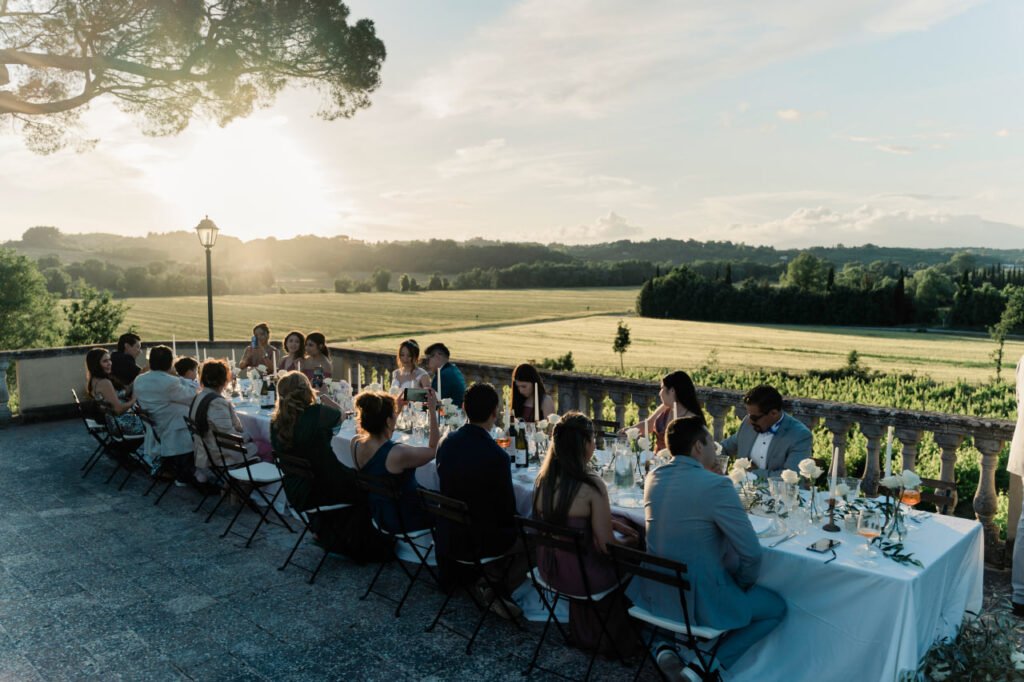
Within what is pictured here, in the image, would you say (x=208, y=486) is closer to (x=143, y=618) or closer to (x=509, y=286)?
(x=143, y=618)

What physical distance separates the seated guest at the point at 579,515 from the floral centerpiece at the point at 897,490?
1409 millimetres

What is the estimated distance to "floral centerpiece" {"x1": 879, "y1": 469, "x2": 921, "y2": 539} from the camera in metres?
3.67

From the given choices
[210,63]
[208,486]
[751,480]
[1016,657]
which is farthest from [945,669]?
[210,63]

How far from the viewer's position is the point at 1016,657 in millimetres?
3381

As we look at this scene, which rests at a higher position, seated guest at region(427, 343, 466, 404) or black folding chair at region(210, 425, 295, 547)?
seated guest at region(427, 343, 466, 404)

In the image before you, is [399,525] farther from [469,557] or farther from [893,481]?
[893,481]

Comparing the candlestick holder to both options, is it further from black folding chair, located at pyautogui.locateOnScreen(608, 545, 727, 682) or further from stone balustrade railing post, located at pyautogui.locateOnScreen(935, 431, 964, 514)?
stone balustrade railing post, located at pyautogui.locateOnScreen(935, 431, 964, 514)

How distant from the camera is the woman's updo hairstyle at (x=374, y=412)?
499cm

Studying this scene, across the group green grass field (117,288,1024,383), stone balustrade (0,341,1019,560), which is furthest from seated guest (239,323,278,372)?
green grass field (117,288,1024,383)

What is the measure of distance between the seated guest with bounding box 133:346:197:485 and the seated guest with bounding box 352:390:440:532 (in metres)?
3.03

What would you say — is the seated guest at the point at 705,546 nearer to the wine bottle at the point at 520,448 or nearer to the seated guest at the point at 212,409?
the wine bottle at the point at 520,448

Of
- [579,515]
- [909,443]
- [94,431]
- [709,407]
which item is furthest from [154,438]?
[909,443]

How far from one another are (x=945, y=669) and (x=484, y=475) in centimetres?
253

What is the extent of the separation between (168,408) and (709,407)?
535 cm
